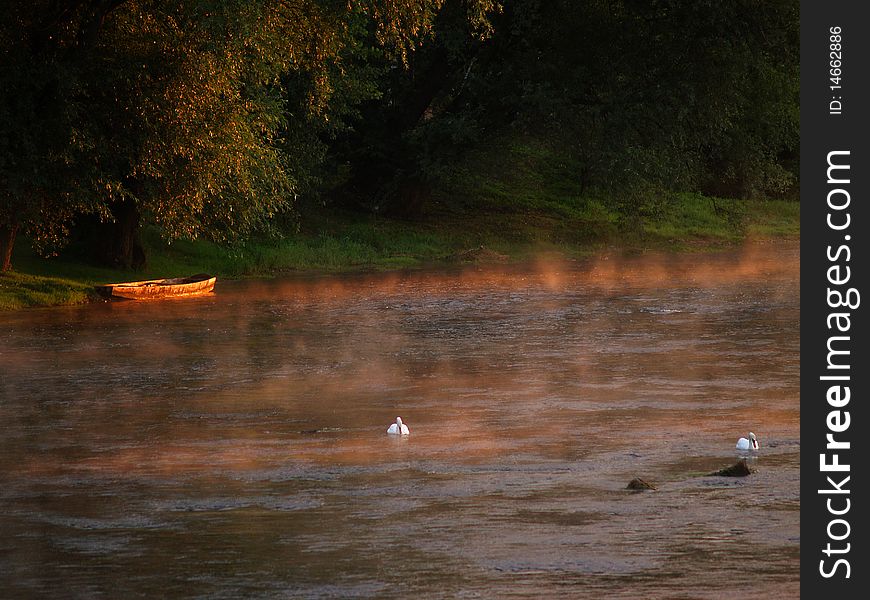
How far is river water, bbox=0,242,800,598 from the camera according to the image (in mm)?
10508

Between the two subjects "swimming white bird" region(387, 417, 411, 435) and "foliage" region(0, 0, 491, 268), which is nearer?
"swimming white bird" region(387, 417, 411, 435)

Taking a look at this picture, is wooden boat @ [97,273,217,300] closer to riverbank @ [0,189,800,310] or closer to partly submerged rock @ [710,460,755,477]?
riverbank @ [0,189,800,310]

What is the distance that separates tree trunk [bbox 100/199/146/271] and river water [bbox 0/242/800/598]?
5103 millimetres

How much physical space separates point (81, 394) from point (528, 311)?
12475 mm

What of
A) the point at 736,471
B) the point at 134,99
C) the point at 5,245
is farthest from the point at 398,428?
the point at 5,245

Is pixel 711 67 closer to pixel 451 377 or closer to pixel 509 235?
pixel 509 235

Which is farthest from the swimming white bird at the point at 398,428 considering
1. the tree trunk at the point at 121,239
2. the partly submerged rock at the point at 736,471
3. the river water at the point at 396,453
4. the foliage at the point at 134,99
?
the tree trunk at the point at 121,239

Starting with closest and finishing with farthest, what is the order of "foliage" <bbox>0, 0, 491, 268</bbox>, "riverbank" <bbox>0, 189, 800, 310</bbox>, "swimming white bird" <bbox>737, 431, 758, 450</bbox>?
"swimming white bird" <bbox>737, 431, 758, 450</bbox> → "foliage" <bbox>0, 0, 491, 268</bbox> → "riverbank" <bbox>0, 189, 800, 310</bbox>

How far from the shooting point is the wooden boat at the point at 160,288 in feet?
105

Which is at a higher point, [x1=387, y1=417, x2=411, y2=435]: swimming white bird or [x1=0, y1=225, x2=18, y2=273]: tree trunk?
[x1=0, y1=225, x2=18, y2=273]: tree trunk

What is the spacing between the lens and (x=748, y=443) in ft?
47.9

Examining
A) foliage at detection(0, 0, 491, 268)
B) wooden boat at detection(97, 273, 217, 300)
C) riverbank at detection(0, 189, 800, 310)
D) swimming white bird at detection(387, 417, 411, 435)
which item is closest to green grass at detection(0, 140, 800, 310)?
riverbank at detection(0, 189, 800, 310)

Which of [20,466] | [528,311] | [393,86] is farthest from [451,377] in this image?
[393,86]

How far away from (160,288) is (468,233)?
16.3 meters
